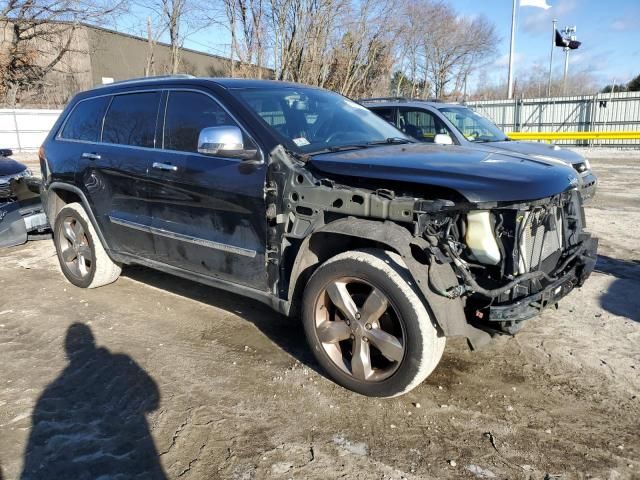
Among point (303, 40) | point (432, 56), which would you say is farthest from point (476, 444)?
point (432, 56)

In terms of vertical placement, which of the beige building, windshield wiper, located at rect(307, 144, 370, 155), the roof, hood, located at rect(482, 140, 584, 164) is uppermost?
the beige building

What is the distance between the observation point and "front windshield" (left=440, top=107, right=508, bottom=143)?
838cm

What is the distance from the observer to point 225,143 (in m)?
3.39

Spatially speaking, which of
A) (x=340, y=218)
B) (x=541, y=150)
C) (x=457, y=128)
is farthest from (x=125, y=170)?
(x=541, y=150)

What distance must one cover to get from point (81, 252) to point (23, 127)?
19.6m

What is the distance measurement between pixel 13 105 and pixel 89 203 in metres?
27.4

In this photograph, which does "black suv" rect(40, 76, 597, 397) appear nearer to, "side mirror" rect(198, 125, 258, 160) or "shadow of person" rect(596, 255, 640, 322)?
"side mirror" rect(198, 125, 258, 160)

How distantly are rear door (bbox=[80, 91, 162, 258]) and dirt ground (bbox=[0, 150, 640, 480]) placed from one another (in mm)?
703

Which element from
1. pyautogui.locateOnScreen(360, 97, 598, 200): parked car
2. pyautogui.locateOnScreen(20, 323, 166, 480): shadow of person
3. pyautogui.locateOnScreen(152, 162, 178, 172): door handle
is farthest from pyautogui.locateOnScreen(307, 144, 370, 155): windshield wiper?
pyautogui.locateOnScreen(360, 97, 598, 200): parked car

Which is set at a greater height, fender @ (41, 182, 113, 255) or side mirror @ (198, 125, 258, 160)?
side mirror @ (198, 125, 258, 160)

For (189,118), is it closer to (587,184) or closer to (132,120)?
(132,120)

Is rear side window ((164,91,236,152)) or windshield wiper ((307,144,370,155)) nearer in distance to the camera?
windshield wiper ((307,144,370,155))

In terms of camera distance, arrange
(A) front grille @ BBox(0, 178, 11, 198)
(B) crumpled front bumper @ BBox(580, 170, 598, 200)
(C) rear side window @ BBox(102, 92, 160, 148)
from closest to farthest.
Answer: (C) rear side window @ BBox(102, 92, 160, 148) → (A) front grille @ BBox(0, 178, 11, 198) → (B) crumpled front bumper @ BBox(580, 170, 598, 200)

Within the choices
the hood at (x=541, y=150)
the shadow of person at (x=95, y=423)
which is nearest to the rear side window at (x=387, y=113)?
the hood at (x=541, y=150)
